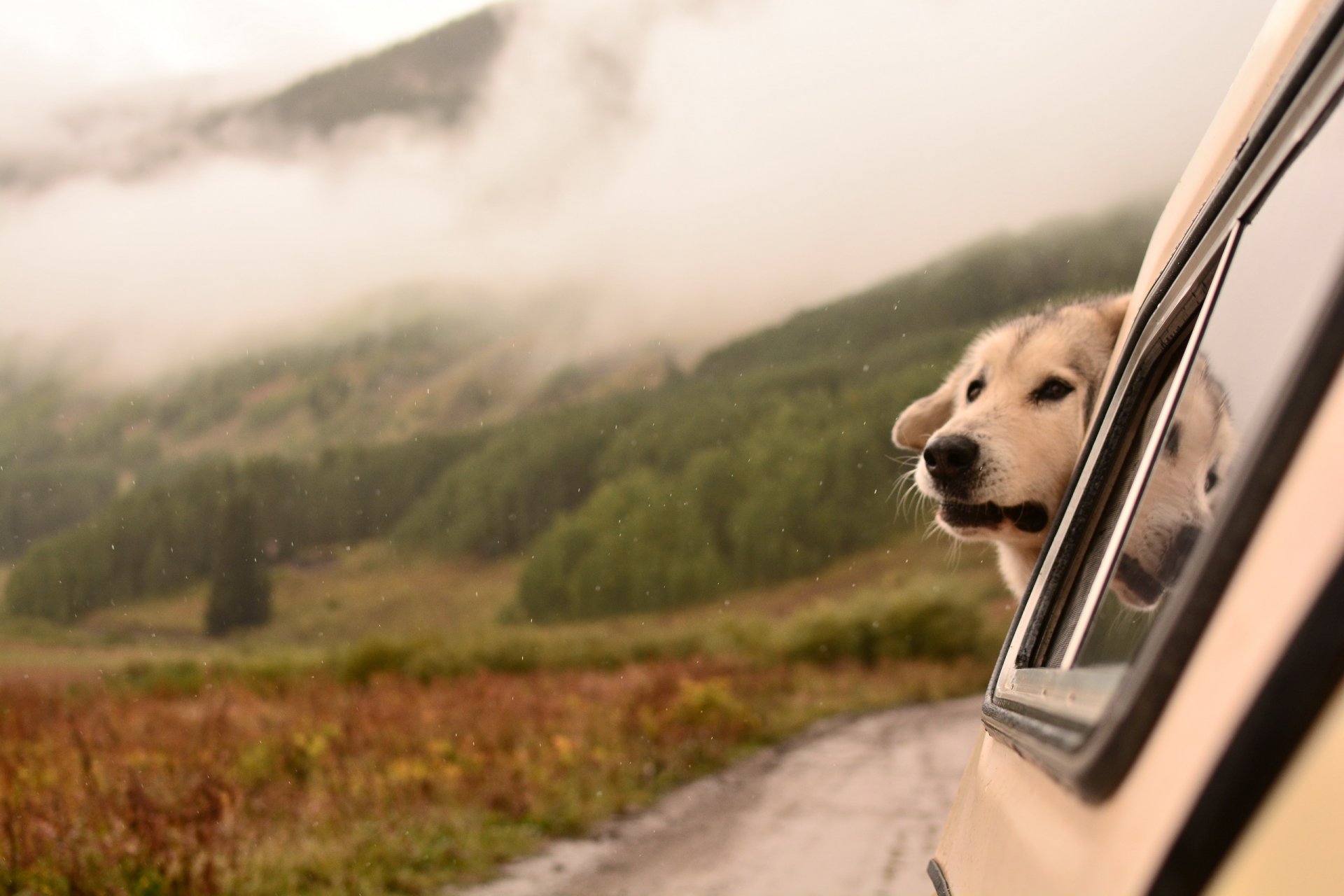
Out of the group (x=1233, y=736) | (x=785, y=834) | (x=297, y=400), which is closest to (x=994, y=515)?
(x=1233, y=736)

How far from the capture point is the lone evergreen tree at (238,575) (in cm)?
2022

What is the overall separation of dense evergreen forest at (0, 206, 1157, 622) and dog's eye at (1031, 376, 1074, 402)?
16.8 meters

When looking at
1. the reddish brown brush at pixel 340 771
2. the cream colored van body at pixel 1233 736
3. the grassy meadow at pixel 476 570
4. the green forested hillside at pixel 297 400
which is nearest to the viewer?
the cream colored van body at pixel 1233 736

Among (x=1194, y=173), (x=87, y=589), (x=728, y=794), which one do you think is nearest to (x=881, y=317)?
(x=728, y=794)

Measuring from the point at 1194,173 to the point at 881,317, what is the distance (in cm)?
2182

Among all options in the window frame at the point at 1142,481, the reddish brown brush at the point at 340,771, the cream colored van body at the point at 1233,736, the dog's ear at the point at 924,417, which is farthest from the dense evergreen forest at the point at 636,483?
the cream colored van body at the point at 1233,736

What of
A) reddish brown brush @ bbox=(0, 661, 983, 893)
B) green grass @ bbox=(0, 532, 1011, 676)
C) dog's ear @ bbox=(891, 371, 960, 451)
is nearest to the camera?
dog's ear @ bbox=(891, 371, 960, 451)

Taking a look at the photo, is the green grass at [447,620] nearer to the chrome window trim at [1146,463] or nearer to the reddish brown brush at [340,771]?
the reddish brown brush at [340,771]

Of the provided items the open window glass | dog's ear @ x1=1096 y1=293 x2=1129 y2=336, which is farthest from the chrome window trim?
dog's ear @ x1=1096 y1=293 x2=1129 y2=336

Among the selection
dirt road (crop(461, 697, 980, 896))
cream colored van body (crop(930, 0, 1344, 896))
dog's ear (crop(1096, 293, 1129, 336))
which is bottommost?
dirt road (crop(461, 697, 980, 896))

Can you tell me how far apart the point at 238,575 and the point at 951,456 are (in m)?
21.2

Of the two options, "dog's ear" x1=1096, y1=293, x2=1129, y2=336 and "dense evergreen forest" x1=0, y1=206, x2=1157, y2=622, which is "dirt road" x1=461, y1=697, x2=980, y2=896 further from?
"dense evergreen forest" x1=0, y1=206, x2=1157, y2=622

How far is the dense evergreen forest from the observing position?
20.7 meters

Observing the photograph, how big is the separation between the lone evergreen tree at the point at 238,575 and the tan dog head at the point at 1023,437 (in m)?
19.7
